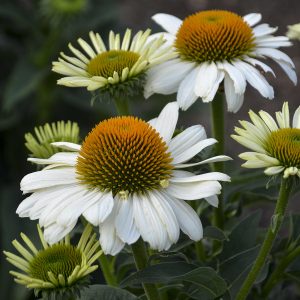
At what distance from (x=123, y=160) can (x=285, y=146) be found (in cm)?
20

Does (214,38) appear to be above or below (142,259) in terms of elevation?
above

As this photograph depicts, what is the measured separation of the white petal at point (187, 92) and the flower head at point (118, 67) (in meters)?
0.05

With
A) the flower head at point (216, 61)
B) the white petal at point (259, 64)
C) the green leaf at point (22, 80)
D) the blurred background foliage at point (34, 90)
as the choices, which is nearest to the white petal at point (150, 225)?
the flower head at point (216, 61)

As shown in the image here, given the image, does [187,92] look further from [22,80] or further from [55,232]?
[22,80]

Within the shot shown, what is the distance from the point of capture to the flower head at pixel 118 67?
99 centimetres

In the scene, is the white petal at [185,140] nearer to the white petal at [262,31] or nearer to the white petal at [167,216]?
the white petal at [167,216]

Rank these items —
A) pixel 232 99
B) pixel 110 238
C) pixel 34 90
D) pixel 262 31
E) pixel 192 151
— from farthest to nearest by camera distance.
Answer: pixel 34 90
pixel 262 31
pixel 232 99
pixel 192 151
pixel 110 238

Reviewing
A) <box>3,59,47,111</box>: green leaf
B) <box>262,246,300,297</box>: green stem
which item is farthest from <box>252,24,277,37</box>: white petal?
<box>3,59,47,111</box>: green leaf

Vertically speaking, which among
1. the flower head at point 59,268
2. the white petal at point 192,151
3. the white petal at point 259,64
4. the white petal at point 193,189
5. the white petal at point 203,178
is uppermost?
the white petal at point 259,64

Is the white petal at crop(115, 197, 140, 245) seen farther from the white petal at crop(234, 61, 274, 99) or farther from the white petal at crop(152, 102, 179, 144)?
the white petal at crop(234, 61, 274, 99)

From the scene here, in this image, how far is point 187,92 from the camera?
1013mm

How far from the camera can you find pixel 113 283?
3.24 ft

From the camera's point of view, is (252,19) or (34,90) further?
(34,90)

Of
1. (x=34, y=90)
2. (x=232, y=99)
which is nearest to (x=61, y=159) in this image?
(x=232, y=99)
